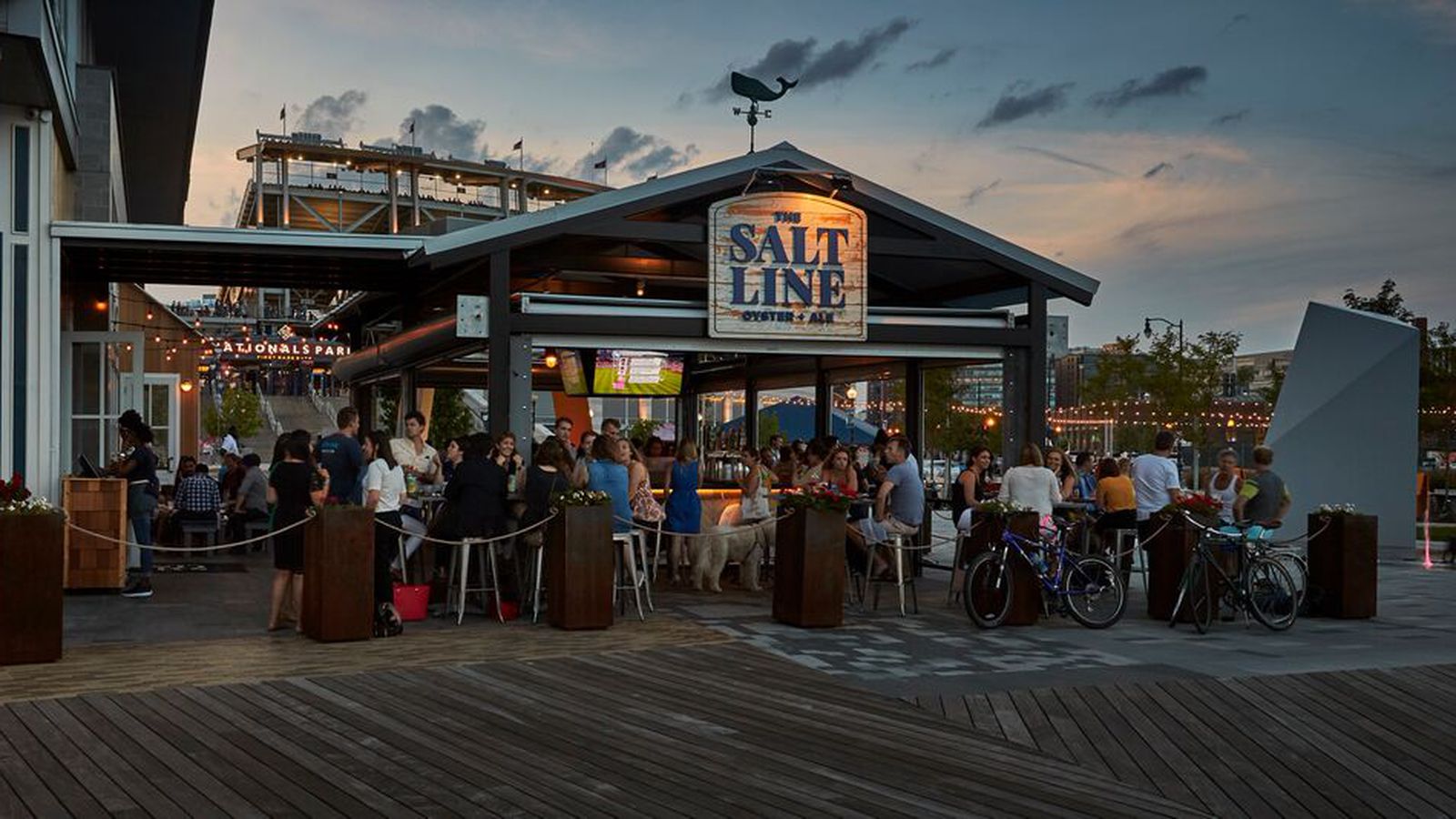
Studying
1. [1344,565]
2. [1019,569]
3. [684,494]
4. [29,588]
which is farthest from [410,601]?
[1344,565]

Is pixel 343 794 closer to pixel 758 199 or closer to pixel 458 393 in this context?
pixel 758 199

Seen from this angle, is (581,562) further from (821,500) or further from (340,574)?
(821,500)

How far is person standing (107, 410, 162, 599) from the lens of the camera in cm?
1161

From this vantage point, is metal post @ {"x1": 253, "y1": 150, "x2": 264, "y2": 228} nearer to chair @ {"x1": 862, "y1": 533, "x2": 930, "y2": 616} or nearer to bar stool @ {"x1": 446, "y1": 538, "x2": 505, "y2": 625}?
bar stool @ {"x1": 446, "y1": 538, "x2": 505, "y2": 625}

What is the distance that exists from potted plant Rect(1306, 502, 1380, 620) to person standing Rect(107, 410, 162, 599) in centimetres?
1003

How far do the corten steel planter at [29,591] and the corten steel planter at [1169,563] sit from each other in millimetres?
7944

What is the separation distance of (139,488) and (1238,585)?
9230mm

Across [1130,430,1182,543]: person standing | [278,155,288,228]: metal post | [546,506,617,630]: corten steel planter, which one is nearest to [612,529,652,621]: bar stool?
[546,506,617,630]: corten steel planter

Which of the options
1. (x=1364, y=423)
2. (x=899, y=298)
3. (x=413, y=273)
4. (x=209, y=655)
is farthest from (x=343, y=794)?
(x=1364, y=423)

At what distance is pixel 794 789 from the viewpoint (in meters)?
5.60

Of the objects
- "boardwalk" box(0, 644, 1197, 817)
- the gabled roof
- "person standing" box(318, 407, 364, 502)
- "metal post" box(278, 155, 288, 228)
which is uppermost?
"metal post" box(278, 155, 288, 228)

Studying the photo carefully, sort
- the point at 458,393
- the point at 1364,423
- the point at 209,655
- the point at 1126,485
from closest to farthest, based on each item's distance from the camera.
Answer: the point at 209,655
the point at 1126,485
the point at 1364,423
the point at 458,393

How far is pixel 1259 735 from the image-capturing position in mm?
6785

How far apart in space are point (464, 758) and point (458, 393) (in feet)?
95.7
